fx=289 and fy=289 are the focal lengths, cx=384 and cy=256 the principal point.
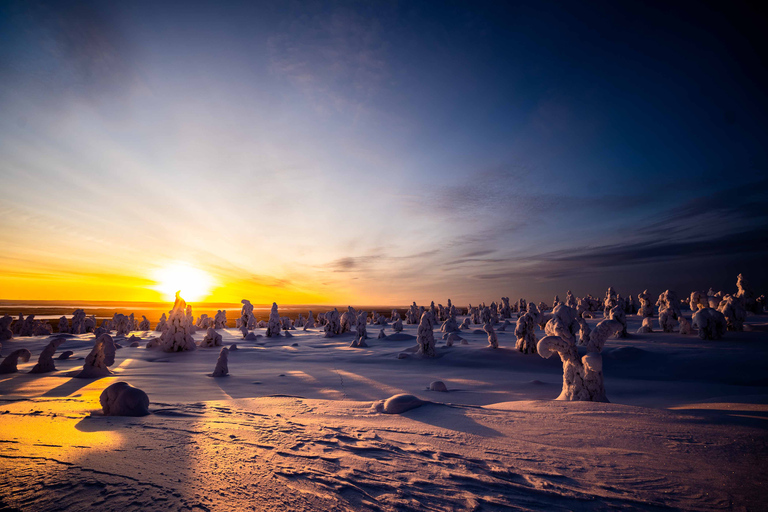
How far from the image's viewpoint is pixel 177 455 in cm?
323

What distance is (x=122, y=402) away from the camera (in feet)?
16.5

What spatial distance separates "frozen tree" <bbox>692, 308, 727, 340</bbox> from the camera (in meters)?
15.4

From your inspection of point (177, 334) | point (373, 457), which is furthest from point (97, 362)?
point (373, 457)

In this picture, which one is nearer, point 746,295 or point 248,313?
point 746,295

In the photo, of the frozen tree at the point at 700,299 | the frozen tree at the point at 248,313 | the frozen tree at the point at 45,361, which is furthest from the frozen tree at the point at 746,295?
the frozen tree at the point at 248,313

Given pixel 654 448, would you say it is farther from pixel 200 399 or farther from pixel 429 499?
pixel 200 399

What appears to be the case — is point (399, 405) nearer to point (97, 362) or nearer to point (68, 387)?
point (68, 387)

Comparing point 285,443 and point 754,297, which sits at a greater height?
point 754,297

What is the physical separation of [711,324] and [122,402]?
24.5m

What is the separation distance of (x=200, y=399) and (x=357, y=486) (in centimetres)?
644

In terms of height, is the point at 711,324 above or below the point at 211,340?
above

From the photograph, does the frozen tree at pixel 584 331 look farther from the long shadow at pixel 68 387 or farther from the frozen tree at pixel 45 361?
the frozen tree at pixel 45 361

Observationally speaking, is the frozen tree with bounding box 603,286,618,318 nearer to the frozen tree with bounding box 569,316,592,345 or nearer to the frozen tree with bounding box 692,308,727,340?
the frozen tree with bounding box 692,308,727,340

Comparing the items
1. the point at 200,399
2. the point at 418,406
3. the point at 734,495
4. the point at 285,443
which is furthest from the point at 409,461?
the point at 200,399
